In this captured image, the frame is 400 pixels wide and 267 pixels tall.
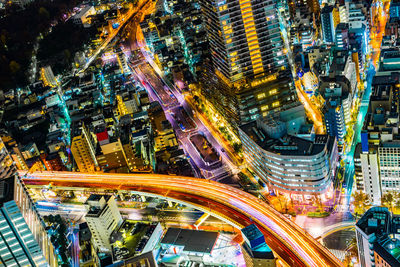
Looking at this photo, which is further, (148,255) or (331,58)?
(331,58)

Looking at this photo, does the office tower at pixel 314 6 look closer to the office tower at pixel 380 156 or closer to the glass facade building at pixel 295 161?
the office tower at pixel 380 156

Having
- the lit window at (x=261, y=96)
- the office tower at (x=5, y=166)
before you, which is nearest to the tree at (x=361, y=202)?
the lit window at (x=261, y=96)

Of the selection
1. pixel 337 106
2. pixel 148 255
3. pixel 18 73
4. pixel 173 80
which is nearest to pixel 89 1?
pixel 18 73

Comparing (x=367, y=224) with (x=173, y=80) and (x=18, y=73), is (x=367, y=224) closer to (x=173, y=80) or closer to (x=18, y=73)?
(x=173, y=80)

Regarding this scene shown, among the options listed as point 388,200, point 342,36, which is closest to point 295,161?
point 388,200

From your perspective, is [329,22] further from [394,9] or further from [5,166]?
[5,166]

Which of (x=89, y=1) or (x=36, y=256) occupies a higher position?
(x=89, y=1)
